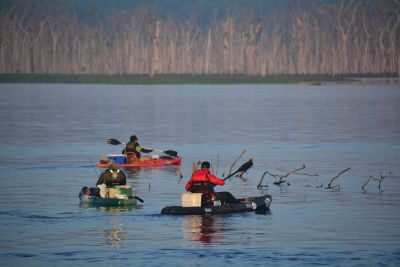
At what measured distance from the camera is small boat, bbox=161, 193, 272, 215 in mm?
23688

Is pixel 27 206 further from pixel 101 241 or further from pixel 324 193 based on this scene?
pixel 324 193

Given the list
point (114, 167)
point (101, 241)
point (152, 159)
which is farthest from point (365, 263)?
point (152, 159)

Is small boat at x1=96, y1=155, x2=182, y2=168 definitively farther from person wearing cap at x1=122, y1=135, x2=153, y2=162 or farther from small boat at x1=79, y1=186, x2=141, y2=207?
small boat at x1=79, y1=186, x2=141, y2=207

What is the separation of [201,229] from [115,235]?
1.67 metres

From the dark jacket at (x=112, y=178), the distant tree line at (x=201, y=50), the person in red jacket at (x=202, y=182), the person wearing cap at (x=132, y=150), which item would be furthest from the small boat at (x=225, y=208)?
the distant tree line at (x=201, y=50)

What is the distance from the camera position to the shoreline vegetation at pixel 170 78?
14057 centimetres

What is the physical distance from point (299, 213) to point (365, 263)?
581 centimetres

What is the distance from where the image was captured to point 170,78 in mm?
147125

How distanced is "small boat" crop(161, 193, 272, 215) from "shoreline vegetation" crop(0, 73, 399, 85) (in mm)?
114076

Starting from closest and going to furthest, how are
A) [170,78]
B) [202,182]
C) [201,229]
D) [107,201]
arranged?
[201,229]
[202,182]
[107,201]
[170,78]

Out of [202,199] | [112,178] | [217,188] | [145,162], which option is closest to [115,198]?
[112,178]

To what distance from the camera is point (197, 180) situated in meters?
23.7

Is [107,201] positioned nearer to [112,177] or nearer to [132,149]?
[112,177]

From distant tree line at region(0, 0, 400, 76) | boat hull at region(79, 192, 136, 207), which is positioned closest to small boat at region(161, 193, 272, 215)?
boat hull at region(79, 192, 136, 207)
